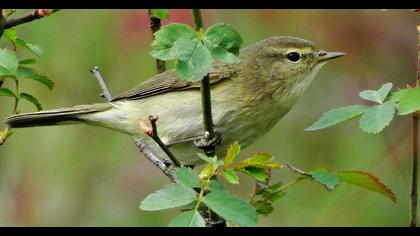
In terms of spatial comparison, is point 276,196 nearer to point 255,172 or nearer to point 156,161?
point 255,172

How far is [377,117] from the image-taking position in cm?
251

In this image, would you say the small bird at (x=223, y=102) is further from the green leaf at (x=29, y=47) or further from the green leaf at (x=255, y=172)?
the green leaf at (x=255, y=172)

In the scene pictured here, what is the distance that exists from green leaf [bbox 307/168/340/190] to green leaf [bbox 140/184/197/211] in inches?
21.4

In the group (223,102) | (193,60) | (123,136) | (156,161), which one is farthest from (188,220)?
(123,136)

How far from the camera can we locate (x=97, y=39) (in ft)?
18.9

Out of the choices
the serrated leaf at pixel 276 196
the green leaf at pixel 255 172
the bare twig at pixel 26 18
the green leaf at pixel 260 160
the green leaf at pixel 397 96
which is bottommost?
the serrated leaf at pixel 276 196

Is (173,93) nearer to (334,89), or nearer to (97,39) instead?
(97,39)

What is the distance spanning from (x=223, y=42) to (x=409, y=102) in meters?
0.55

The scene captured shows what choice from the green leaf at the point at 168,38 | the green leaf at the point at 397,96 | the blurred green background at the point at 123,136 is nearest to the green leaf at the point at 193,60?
the green leaf at the point at 168,38

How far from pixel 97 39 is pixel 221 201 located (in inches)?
144

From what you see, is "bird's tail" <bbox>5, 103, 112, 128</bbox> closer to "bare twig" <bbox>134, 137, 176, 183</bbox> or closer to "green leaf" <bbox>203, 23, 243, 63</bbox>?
"bare twig" <bbox>134, 137, 176, 183</bbox>

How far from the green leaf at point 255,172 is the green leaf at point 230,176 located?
0.04 m

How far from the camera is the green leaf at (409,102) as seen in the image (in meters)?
2.43
